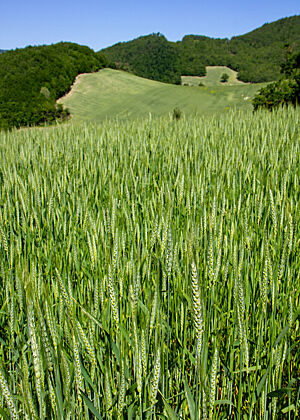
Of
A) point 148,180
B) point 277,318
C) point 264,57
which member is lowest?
point 277,318

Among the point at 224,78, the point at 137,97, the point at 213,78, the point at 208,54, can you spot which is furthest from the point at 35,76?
the point at 208,54

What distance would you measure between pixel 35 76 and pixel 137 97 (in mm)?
8213

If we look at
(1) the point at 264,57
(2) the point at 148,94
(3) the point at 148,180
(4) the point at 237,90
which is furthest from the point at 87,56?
(1) the point at 264,57

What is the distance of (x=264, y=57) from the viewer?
5775cm

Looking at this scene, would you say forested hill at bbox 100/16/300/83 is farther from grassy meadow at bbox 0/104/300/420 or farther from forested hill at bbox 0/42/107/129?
grassy meadow at bbox 0/104/300/420

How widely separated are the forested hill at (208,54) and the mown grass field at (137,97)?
1984 centimetres

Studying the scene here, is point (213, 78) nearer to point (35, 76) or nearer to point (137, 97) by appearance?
point (137, 97)

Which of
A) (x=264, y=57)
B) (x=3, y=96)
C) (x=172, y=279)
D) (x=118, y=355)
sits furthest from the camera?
(x=264, y=57)

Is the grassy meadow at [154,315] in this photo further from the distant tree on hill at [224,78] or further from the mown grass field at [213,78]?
the distant tree on hill at [224,78]

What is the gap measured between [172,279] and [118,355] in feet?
1.62

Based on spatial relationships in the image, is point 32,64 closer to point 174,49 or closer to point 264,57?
point 174,49

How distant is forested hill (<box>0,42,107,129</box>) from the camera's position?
67.0 ft

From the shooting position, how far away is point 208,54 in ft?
194

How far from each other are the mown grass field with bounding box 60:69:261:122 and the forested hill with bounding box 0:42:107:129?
3.89 feet
